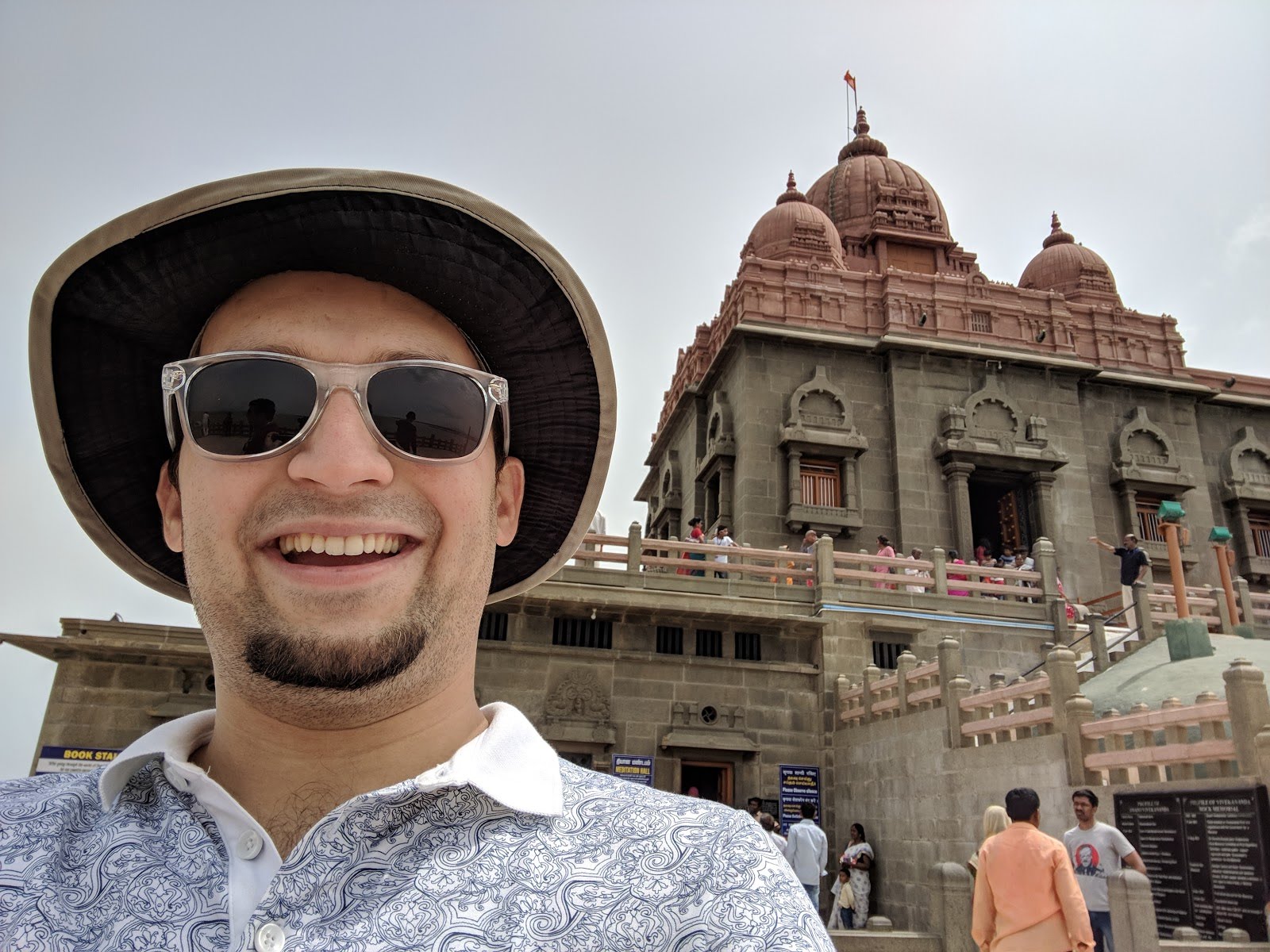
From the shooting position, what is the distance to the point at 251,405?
1.65 metres

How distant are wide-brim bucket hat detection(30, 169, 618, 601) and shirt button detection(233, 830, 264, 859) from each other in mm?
973

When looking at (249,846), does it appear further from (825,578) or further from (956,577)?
(956,577)

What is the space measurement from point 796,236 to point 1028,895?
21.1m

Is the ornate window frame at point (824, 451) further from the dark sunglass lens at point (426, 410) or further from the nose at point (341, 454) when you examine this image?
the nose at point (341, 454)

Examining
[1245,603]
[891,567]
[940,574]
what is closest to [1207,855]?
[940,574]

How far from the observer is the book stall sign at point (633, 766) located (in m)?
14.1

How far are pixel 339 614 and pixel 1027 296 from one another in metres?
24.1

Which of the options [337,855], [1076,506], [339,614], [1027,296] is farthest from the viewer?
[1027,296]

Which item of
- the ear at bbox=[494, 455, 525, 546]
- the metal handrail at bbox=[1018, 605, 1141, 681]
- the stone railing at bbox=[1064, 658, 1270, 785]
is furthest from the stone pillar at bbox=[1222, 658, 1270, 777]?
the ear at bbox=[494, 455, 525, 546]

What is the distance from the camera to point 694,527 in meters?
17.5

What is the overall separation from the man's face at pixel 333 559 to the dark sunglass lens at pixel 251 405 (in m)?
0.04

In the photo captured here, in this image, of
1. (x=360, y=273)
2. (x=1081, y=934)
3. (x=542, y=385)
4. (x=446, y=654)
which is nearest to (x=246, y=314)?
(x=360, y=273)

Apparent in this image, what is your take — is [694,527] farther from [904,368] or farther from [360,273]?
[360,273]

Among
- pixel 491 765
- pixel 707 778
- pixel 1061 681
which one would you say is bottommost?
pixel 491 765
